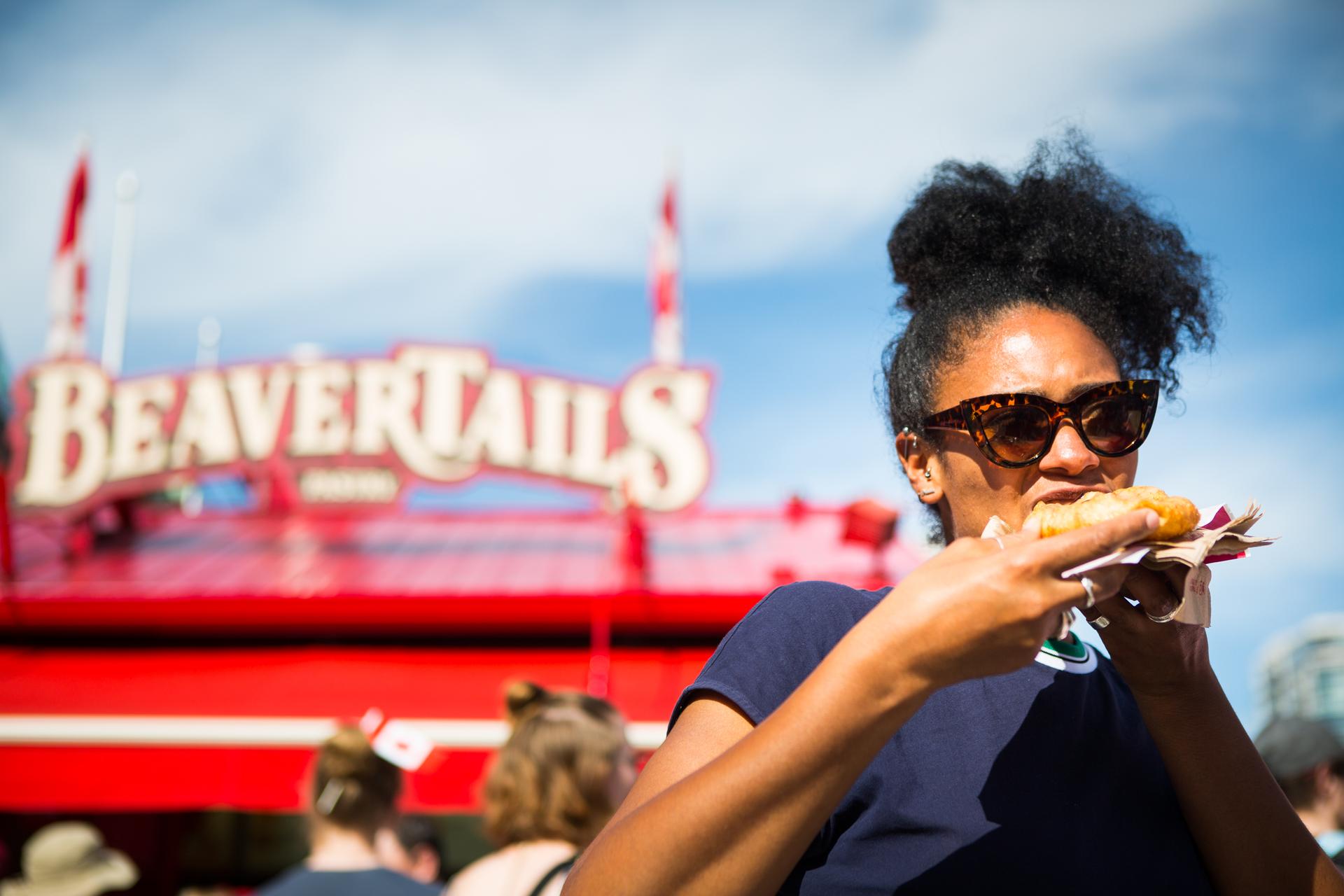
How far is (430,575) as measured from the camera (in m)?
7.96

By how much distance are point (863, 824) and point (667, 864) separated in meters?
0.31

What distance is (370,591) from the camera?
7445 millimetres

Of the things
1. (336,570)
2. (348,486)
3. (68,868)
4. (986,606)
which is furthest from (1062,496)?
(348,486)

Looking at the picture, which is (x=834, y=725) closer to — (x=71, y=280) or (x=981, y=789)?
(x=981, y=789)

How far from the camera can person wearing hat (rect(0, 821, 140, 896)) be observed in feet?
21.8

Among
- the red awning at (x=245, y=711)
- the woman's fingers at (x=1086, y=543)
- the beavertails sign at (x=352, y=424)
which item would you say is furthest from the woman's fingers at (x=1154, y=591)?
the beavertails sign at (x=352, y=424)

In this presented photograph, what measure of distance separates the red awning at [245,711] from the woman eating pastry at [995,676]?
16.3ft

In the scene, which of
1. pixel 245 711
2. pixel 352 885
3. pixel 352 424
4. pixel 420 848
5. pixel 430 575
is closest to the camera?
pixel 352 885

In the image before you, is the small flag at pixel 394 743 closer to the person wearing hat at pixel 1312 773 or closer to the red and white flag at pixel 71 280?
the person wearing hat at pixel 1312 773

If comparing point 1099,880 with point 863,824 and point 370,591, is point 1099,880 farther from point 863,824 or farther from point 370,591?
point 370,591

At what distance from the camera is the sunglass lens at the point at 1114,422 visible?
1.52 metres

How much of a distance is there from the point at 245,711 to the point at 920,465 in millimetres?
6295

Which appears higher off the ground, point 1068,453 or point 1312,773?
point 1068,453

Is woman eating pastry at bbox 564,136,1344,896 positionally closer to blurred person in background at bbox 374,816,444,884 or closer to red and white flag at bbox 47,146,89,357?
blurred person in background at bbox 374,816,444,884
